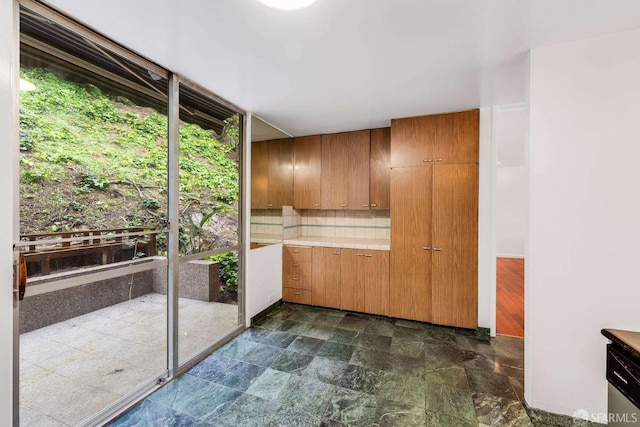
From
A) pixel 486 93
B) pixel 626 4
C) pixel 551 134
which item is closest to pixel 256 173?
pixel 486 93

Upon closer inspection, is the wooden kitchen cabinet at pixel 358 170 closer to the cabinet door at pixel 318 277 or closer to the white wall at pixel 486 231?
the cabinet door at pixel 318 277

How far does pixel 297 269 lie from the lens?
3693mm

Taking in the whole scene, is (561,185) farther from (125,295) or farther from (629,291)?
(125,295)

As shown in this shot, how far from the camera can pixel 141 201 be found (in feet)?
6.45

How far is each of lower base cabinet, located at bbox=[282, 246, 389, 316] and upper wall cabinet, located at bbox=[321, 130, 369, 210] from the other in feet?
2.34

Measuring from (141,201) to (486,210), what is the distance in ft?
10.6

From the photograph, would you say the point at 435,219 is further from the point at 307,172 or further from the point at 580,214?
the point at 307,172

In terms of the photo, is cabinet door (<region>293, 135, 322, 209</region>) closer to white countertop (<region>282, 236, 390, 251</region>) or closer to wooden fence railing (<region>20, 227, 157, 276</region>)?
white countertop (<region>282, 236, 390, 251</region>)

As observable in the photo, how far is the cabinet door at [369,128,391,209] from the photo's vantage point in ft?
11.6

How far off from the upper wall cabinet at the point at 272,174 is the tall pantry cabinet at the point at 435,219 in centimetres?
155

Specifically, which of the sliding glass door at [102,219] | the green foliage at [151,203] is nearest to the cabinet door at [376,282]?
the sliding glass door at [102,219]

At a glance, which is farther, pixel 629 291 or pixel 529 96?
pixel 529 96

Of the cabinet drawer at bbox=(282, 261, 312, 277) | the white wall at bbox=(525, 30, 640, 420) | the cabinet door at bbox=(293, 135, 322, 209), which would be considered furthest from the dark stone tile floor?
the cabinet door at bbox=(293, 135, 322, 209)

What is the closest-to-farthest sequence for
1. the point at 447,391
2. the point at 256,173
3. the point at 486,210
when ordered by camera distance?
1. the point at 447,391
2. the point at 486,210
3. the point at 256,173
